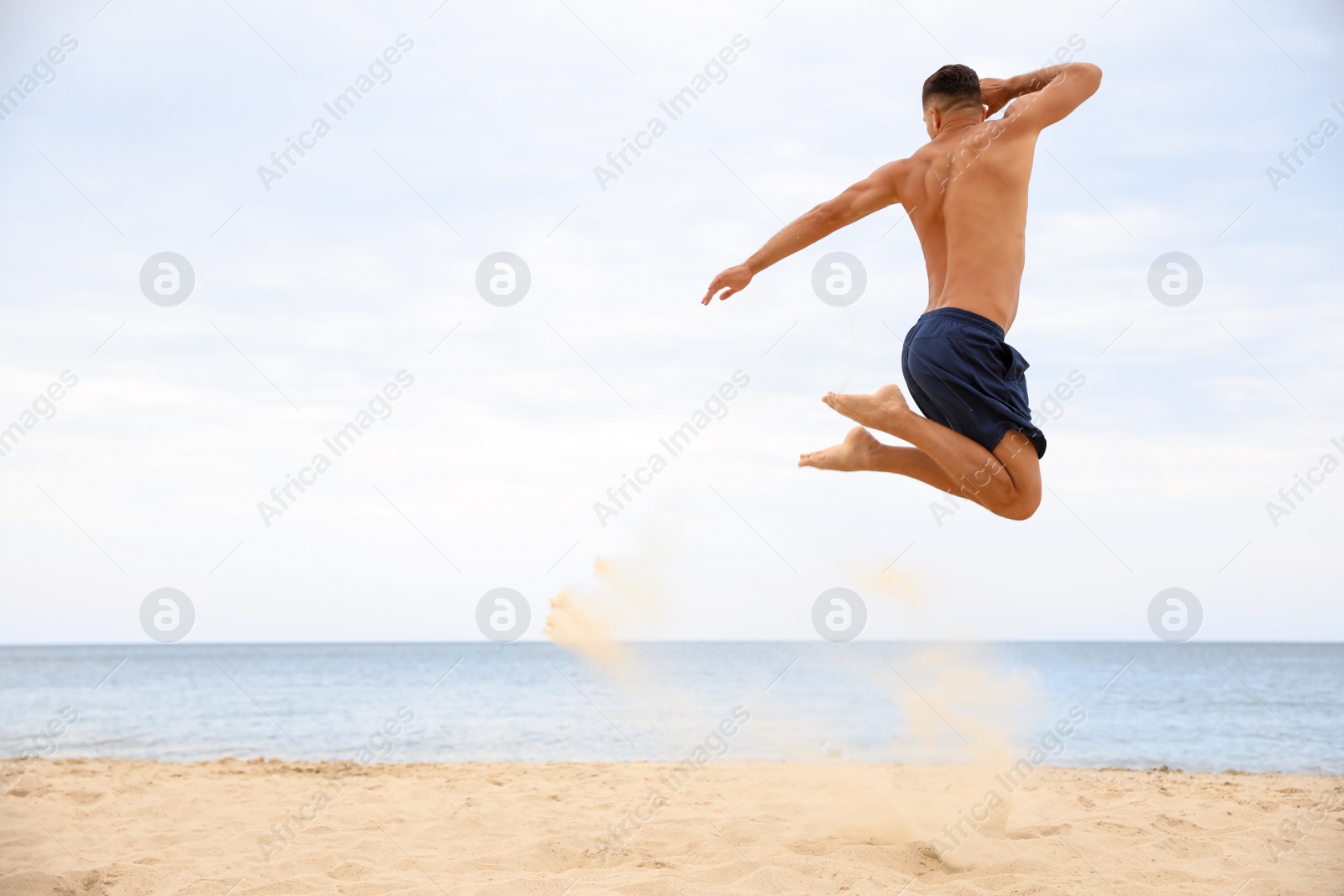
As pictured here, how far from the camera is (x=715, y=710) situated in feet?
64.1

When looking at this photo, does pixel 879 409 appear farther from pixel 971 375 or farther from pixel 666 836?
pixel 666 836

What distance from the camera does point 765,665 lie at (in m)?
35.8

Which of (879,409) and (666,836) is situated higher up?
(879,409)

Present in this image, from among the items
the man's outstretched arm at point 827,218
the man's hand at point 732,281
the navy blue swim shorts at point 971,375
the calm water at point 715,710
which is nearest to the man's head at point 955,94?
the man's outstretched arm at point 827,218

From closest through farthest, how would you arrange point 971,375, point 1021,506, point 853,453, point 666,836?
point 971,375 → point 1021,506 → point 853,453 → point 666,836

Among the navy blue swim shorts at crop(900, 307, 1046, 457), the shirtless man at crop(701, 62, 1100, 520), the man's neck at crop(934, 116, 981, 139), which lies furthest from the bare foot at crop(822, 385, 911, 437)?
the man's neck at crop(934, 116, 981, 139)

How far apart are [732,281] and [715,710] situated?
16672mm

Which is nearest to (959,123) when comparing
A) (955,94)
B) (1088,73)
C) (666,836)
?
(955,94)

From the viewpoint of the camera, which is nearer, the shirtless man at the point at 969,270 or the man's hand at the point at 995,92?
the shirtless man at the point at 969,270

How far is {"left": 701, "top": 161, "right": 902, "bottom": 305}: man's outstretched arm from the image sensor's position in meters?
4.07

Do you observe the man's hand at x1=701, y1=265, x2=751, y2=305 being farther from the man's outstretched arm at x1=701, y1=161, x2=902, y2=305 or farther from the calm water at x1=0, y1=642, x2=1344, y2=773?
the calm water at x1=0, y1=642, x2=1344, y2=773

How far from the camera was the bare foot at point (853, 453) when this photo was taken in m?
4.17

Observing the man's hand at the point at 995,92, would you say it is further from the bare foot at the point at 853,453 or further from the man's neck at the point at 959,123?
the bare foot at the point at 853,453

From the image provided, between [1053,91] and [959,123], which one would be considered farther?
[959,123]
